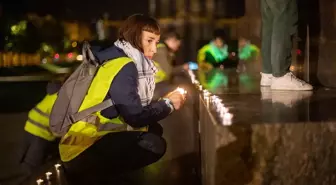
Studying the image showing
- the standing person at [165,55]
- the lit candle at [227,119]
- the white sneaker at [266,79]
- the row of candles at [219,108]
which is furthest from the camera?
→ the standing person at [165,55]

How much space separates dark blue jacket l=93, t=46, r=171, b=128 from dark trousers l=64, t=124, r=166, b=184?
0.50 feet

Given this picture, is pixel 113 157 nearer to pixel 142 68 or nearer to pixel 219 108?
pixel 142 68

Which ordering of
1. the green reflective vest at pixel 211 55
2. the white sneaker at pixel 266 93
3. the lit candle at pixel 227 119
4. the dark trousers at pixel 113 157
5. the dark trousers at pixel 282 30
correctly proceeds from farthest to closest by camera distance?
the green reflective vest at pixel 211 55, the dark trousers at pixel 282 30, the white sneaker at pixel 266 93, the dark trousers at pixel 113 157, the lit candle at pixel 227 119

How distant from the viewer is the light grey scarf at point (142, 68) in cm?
390

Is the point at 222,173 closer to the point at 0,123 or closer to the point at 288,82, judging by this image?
the point at 288,82

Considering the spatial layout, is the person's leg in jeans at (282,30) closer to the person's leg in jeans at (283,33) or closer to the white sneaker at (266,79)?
the person's leg in jeans at (283,33)

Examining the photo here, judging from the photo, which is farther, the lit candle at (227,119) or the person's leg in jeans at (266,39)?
the person's leg in jeans at (266,39)

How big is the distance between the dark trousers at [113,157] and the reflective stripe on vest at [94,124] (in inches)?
1.8

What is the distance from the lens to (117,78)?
145 inches

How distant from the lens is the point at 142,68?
Result: 3943 mm

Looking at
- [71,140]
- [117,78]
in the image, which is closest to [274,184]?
[117,78]

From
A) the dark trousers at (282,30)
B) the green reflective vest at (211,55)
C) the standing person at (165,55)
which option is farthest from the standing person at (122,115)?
the green reflective vest at (211,55)

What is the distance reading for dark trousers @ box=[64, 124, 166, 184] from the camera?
384 centimetres

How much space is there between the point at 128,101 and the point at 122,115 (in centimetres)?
13
